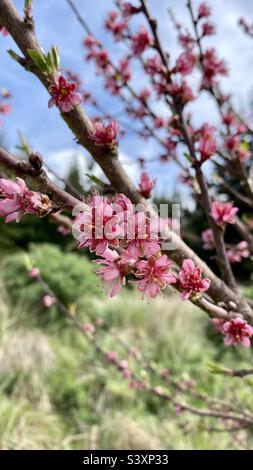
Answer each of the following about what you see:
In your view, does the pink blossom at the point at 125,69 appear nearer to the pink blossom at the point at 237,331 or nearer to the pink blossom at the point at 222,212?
the pink blossom at the point at 222,212

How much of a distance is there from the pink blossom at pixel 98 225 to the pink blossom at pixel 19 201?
8 cm

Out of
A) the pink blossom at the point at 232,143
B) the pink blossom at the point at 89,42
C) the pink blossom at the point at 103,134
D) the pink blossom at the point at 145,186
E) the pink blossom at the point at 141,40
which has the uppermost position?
the pink blossom at the point at 89,42

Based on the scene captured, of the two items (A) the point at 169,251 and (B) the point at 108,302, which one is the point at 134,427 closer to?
(A) the point at 169,251

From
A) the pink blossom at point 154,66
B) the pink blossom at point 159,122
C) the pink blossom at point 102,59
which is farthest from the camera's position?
the pink blossom at point 102,59

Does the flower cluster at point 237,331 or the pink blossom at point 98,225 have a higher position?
the pink blossom at point 98,225

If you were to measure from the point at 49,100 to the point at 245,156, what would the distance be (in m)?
1.52

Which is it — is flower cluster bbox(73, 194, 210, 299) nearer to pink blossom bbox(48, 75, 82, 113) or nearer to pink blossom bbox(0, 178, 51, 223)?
pink blossom bbox(0, 178, 51, 223)

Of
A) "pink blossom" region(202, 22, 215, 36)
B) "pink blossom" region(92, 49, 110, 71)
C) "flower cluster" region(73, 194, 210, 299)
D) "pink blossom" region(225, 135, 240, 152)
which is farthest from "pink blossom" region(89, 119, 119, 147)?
"pink blossom" region(92, 49, 110, 71)

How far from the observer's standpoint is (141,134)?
114 inches

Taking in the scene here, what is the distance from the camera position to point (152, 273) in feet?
3.03

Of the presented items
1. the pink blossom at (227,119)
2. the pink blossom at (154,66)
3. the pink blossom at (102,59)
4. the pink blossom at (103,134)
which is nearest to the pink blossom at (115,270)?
the pink blossom at (103,134)

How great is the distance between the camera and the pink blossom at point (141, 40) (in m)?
2.20

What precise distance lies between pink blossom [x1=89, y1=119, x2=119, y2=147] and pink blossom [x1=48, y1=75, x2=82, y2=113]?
0.09 m

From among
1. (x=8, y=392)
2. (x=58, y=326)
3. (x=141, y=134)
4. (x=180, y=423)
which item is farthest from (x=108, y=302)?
(x=141, y=134)
